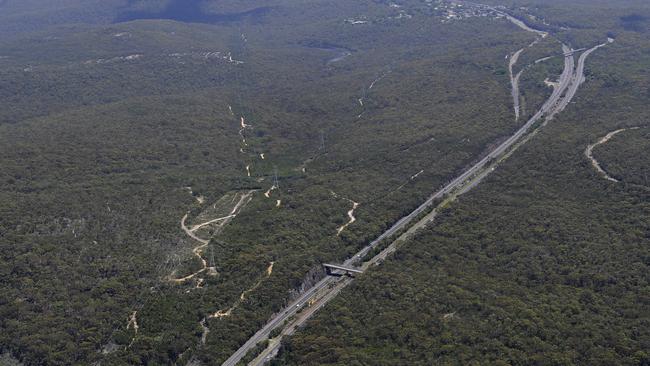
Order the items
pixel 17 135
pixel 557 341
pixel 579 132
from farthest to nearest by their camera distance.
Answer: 1. pixel 17 135
2. pixel 579 132
3. pixel 557 341

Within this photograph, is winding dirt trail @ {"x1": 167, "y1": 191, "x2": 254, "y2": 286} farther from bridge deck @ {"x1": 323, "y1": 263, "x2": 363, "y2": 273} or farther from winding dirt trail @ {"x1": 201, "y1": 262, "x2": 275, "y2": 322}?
bridge deck @ {"x1": 323, "y1": 263, "x2": 363, "y2": 273}

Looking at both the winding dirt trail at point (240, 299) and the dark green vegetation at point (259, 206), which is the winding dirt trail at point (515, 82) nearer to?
the dark green vegetation at point (259, 206)

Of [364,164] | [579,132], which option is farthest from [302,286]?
[579,132]

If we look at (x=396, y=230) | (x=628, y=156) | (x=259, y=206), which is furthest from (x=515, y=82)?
(x=259, y=206)

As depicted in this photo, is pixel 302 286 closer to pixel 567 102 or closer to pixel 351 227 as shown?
pixel 351 227

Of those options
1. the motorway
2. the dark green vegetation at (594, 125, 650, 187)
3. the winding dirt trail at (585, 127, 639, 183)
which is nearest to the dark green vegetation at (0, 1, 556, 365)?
the motorway

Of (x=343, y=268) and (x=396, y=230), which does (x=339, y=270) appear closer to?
(x=343, y=268)
